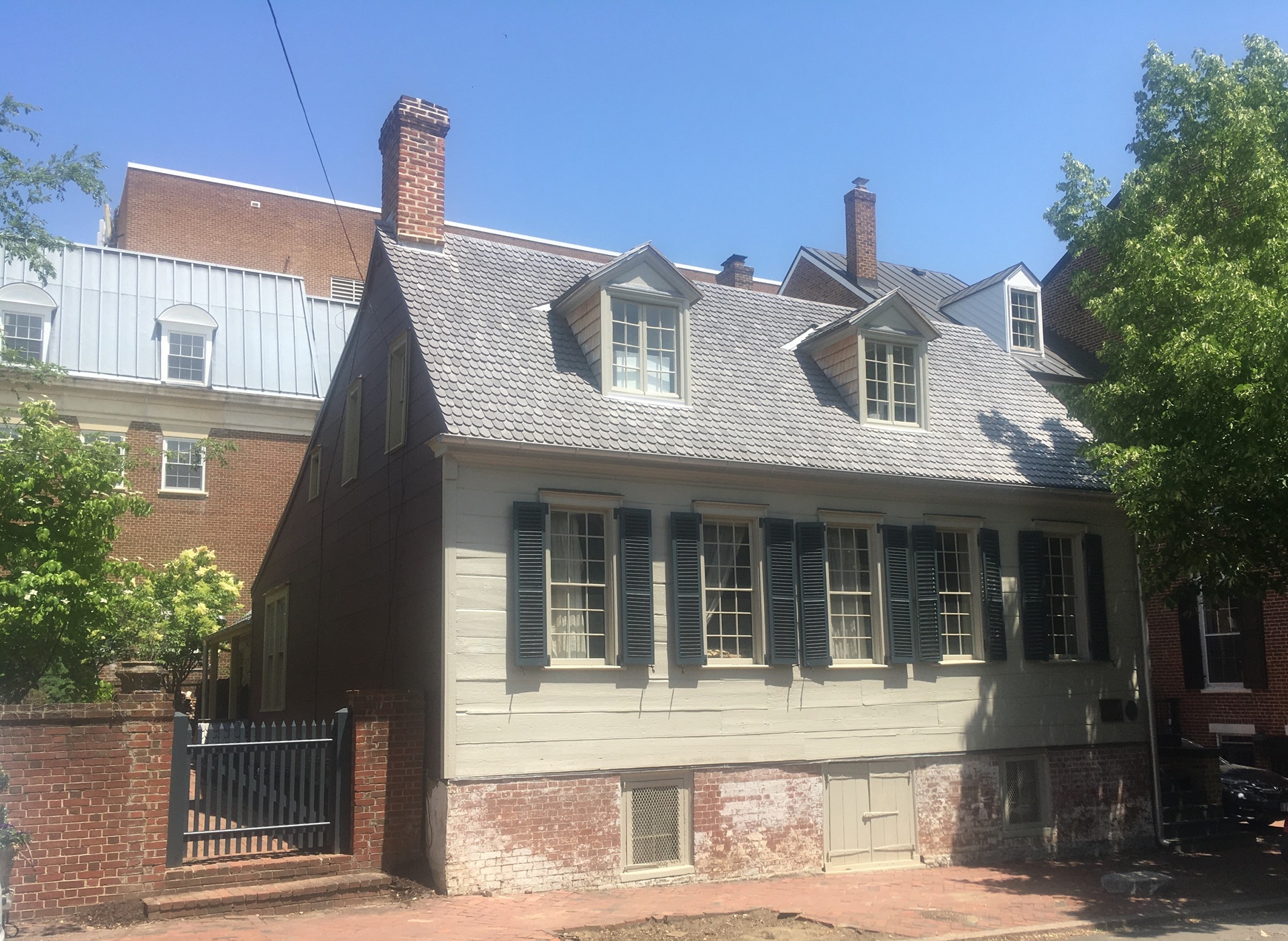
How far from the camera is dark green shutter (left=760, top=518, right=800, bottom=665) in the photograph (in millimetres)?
13516

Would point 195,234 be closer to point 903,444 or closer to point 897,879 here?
point 903,444

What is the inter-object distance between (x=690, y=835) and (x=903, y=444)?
605 cm

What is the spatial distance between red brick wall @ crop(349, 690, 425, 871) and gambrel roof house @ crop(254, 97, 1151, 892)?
99mm

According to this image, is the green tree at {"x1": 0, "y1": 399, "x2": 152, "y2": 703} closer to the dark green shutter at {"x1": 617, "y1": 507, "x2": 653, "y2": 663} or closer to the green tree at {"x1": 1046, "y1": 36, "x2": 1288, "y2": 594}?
the dark green shutter at {"x1": 617, "y1": 507, "x2": 653, "y2": 663}

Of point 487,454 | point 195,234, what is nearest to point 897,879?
point 487,454

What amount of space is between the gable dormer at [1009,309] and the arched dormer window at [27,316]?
2269 cm

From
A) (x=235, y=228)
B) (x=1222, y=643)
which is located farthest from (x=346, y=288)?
(x=1222, y=643)

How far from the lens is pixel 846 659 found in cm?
1418

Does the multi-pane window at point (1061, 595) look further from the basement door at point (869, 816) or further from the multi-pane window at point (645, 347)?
the multi-pane window at point (645, 347)

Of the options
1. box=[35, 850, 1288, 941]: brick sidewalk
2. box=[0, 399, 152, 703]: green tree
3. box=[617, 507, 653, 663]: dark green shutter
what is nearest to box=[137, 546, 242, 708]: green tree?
box=[0, 399, 152, 703]: green tree

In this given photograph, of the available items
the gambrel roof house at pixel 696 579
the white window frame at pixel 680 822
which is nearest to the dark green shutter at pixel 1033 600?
the gambrel roof house at pixel 696 579

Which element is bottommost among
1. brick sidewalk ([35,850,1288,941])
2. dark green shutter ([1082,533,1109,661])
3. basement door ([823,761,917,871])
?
brick sidewalk ([35,850,1288,941])

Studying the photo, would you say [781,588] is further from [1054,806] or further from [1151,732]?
[1151,732]

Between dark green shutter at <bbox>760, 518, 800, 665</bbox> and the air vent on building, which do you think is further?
the air vent on building
